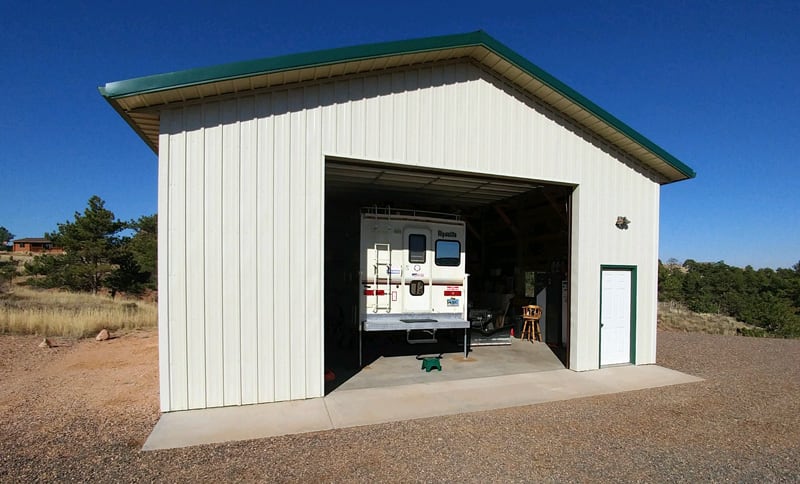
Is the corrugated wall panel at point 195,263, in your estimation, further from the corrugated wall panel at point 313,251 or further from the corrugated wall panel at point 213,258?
the corrugated wall panel at point 313,251

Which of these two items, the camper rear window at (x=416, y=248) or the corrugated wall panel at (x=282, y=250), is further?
the camper rear window at (x=416, y=248)

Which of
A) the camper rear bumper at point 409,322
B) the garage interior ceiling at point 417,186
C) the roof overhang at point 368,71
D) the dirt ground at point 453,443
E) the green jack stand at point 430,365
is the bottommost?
the green jack stand at point 430,365

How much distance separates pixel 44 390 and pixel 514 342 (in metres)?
10.8

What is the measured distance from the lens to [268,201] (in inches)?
250

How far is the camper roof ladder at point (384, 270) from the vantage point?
886 cm

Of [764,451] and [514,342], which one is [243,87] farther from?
[514,342]

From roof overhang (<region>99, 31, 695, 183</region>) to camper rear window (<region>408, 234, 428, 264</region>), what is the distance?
12.3ft

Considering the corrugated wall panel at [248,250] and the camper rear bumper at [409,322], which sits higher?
the corrugated wall panel at [248,250]

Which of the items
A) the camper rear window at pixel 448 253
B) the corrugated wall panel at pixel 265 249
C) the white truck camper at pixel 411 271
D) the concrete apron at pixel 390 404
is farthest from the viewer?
the camper rear window at pixel 448 253

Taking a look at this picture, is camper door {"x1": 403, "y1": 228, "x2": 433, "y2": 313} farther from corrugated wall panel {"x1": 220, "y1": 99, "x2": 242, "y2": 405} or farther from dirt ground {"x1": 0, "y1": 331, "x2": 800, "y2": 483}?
corrugated wall panel {"x1": 220, "y1": 99, "x2": 242, "y2": 405}

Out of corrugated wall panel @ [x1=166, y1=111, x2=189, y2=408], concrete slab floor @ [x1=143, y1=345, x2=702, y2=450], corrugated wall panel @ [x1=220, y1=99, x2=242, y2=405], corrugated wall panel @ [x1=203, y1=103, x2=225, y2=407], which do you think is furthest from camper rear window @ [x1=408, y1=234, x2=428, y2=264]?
corrugated wall panel @ [x1=166, y1=111, x2=189, y2=408]

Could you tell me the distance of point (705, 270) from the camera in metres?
49.8

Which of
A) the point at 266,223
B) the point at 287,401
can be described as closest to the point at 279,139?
the point at 266,223

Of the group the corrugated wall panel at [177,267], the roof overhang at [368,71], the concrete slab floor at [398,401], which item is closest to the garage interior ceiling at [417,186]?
the roof overhang at [368,71]
